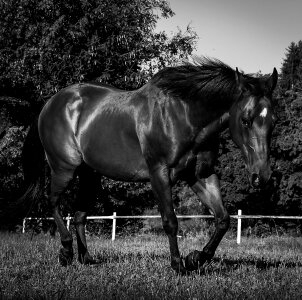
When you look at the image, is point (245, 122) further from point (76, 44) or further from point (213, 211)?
point (76, 44)

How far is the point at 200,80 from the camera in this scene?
631cm

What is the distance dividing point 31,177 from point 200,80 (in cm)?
354

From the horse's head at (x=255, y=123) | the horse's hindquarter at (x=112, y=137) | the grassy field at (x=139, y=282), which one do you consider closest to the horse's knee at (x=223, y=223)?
the grassy field at (x=139, y=282)

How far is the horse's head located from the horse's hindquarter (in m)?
1.41

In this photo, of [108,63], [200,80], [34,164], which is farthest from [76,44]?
[200,80]

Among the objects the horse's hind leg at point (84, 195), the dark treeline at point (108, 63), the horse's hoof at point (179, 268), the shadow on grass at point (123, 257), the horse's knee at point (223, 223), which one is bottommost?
the shadow on grass at point (123, 257)

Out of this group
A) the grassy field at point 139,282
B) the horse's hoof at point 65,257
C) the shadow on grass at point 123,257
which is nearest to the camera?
the grassy field at point 139,282

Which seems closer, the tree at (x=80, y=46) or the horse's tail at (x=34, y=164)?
the horse's tail at (x=34, y=164)

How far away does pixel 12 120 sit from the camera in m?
26.4

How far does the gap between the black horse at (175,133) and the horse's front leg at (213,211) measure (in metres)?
0.01

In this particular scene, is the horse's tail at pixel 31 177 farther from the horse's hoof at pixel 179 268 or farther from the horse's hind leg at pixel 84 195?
the horse's hoof at pixel 179 268

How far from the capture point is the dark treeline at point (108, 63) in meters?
25.0

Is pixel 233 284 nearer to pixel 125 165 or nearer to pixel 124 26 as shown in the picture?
pixel 125 165

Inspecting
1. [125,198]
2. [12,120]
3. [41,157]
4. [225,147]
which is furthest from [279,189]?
[41,157]
